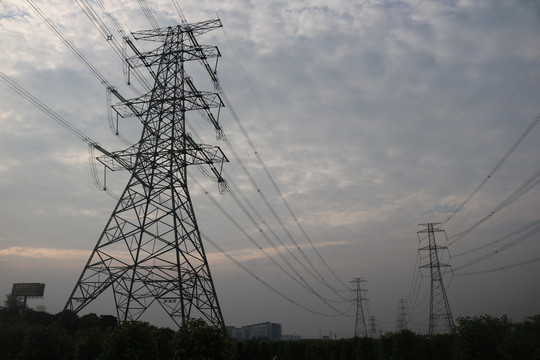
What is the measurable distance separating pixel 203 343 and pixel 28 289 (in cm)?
12390

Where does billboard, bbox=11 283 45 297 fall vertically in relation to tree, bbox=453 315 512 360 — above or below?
above

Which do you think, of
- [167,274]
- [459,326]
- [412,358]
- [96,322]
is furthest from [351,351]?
[96,322]

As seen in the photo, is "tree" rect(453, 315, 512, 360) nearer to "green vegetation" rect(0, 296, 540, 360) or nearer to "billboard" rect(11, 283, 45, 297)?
"green vegetation" rect(0, 296, 540, 360)

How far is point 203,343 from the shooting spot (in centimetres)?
1753

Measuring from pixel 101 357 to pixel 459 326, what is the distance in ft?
90.4

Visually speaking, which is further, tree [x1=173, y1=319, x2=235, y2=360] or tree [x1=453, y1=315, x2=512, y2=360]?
tree [x1=453, y1=315, x2=512, y2=360]

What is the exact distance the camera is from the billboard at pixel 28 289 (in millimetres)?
117375

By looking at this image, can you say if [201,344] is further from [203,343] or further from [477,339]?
[477,339]

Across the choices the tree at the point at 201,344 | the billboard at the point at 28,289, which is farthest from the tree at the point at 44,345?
the billboard at the point at 28,289

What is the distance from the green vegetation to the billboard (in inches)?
2843

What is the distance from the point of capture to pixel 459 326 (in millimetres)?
32969

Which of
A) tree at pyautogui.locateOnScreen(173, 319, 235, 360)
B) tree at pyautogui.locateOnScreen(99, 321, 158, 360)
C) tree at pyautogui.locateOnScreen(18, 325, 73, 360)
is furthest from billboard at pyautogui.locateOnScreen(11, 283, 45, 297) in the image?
tree at pyautogui.locateOnScreen(173, 319, 235, 360)

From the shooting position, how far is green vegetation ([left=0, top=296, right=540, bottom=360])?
58.6 ft

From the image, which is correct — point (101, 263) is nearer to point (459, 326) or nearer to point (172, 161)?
point (172, 161)
